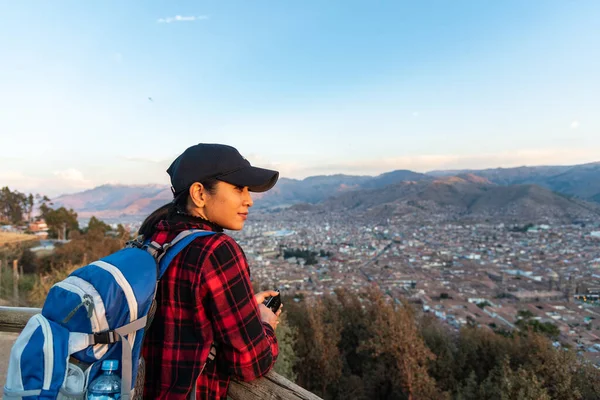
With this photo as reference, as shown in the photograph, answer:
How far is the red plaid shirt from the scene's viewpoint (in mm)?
952

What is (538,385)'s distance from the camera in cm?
683

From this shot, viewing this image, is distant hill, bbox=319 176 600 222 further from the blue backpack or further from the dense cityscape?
the blue backpack

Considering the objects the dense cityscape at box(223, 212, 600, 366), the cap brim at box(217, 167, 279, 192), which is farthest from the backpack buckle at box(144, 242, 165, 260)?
the dense cityscape at box(223, 212, 600, 366)

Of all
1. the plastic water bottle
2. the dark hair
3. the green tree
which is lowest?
the green tree

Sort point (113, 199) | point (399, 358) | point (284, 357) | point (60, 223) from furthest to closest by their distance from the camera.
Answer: point (113, 199) < point (60, 223) < point (399, 358) < point (284, 357)

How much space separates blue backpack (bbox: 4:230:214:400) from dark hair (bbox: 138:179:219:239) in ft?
0.87

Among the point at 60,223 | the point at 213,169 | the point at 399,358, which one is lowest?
the point at 399,358

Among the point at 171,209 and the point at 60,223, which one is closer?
the point at 171,209

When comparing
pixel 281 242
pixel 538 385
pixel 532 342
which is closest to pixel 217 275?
pixel 538 385

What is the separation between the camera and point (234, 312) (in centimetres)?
97

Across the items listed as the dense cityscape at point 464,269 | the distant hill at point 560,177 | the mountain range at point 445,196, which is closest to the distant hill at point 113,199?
the mountain range at point 445,196

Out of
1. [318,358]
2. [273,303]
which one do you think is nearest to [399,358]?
[318,358]

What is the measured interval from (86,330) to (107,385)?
149mm

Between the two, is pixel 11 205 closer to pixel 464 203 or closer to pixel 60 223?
pixel 60 223
